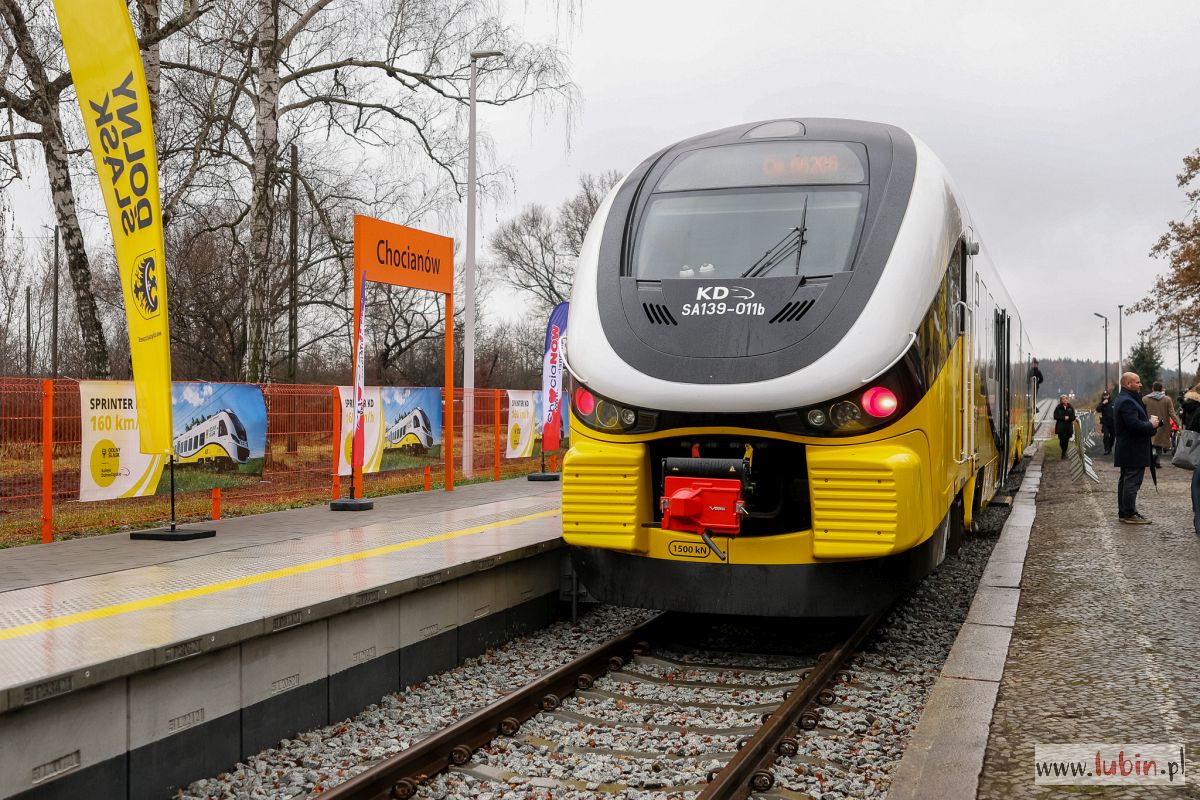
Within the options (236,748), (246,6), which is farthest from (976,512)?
(246,6)

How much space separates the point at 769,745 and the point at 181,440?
26.0 feet

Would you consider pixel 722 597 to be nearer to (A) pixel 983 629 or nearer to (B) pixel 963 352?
(A) pixel 983 629

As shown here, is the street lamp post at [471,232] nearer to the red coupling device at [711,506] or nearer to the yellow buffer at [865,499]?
the red coupling device at [711,506]

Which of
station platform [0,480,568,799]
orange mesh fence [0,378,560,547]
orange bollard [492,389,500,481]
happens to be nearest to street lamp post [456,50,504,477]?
orange bollard [492,389,500,481]

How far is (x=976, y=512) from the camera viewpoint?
10750 millimetres

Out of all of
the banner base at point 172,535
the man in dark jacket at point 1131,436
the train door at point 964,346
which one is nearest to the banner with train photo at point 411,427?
the banner base at point 172,535

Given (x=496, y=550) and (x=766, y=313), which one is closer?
(x=766, y=313)

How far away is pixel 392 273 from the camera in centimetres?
1344

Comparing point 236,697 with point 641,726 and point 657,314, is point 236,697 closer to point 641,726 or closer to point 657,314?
point 641,726

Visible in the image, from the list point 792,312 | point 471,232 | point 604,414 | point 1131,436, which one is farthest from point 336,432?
point 1131,436

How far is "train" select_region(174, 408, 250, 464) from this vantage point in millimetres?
11133

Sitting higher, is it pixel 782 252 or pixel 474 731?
pixel 782 252

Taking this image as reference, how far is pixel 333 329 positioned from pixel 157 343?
24.1m

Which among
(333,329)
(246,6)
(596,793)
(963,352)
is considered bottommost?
(596,793)
